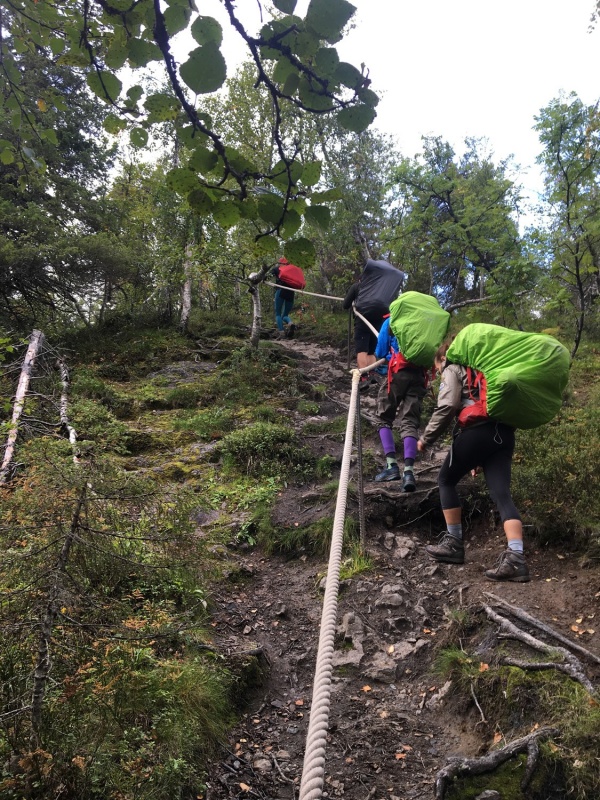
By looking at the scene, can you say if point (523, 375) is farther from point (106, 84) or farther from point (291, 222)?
point (106, 84)

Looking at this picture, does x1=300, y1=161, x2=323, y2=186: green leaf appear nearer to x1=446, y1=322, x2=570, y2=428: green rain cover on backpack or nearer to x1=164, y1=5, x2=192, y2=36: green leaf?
x1=164, y1=5, x2=192, y2=36: green leaf

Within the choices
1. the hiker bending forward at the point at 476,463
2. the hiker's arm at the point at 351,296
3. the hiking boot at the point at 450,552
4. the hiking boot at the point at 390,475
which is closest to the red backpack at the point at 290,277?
the hiker's arm at the point at 351,296

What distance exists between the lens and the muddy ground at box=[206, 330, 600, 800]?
2.69 metres

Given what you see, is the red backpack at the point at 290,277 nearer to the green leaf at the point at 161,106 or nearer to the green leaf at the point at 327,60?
the green leaf at the point at 161,106

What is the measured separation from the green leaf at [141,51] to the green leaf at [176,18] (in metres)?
0.17

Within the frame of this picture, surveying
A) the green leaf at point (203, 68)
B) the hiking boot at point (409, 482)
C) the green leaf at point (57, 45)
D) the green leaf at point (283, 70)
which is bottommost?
the hiking boot at point (409, 482)

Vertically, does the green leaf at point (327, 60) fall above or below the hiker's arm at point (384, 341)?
below

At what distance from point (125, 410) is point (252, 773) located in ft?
21.7

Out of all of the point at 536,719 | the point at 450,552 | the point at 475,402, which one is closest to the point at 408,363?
the point at 475,402

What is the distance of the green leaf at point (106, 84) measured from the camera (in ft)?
5.65

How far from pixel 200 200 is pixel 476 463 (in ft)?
10.4

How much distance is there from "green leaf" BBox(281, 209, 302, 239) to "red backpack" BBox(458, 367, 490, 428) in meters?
2.60

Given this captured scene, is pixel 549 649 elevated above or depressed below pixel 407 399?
below

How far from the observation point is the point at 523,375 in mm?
3484
